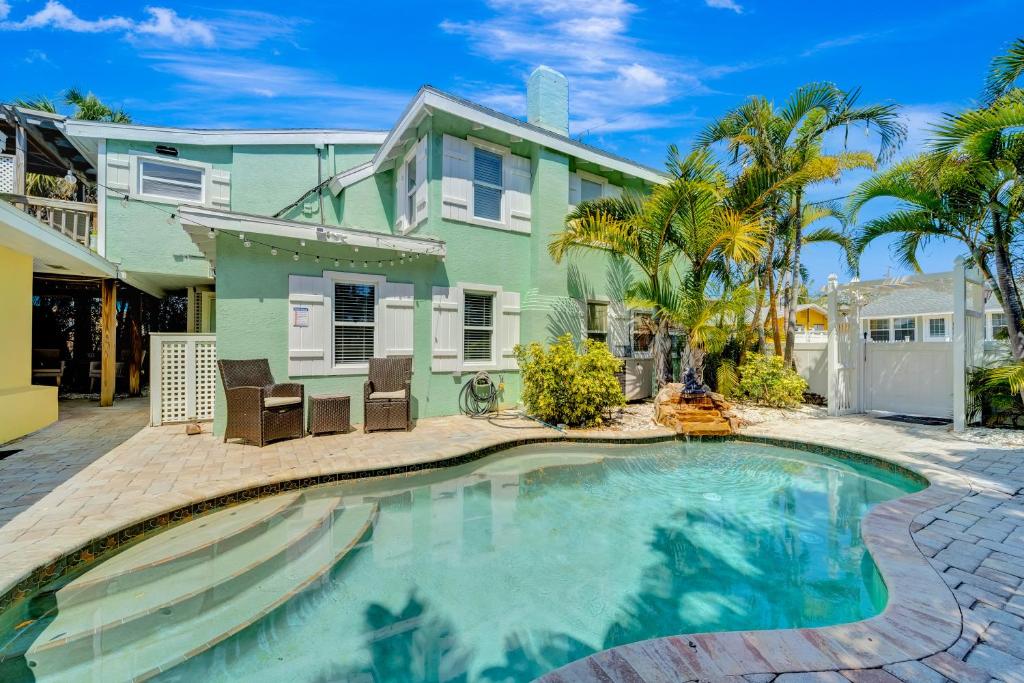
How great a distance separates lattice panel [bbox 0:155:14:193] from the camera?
8.27 m

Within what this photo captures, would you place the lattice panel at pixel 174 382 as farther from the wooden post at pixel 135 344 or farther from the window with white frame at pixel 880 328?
the window with white frame at pixel 880 328

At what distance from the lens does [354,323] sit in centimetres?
747

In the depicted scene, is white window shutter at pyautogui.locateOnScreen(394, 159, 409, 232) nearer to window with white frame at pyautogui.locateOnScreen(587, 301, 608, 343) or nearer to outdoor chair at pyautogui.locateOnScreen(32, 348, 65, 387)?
window with white frame at pyautogui.locateOnScreen(587, 301, 608, 343)

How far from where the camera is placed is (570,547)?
3.84 m

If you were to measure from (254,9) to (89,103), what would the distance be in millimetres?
11901

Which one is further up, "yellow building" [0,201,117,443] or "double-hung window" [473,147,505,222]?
"double-hung window" [473,147,505,222]

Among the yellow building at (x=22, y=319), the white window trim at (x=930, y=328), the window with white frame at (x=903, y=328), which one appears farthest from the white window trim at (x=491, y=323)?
the window with white frame at (x=903, y=328)

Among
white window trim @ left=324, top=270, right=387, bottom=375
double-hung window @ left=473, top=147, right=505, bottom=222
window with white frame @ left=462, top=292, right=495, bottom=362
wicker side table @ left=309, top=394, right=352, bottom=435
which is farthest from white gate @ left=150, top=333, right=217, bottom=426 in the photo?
double-hung window @ left=473, top=147, right=505, bottom=222

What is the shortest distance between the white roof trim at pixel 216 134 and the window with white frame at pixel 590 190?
16.9 ft

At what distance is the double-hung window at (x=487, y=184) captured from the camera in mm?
8571

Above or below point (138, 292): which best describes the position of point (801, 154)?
above

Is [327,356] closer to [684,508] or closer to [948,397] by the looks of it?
[684,508]

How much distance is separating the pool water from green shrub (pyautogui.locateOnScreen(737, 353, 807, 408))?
4.24 m

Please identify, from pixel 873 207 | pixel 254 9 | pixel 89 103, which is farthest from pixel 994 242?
pixel 89 103
